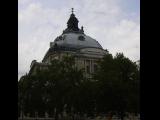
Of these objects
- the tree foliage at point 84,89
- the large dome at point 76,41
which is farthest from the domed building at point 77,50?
the tree foliage at point 84,89

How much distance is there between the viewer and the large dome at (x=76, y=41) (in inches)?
4358

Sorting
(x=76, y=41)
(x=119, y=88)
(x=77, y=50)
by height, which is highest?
(x=76, y=41)

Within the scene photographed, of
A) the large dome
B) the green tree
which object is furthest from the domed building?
the green tree

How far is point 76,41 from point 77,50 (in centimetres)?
607

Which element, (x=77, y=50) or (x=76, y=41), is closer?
(x=77, y=50)

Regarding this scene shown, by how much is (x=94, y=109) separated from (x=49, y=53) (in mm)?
51333

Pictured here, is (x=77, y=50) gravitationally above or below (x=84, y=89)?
above

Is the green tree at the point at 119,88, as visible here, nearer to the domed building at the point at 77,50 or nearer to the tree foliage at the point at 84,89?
the tree foliage at the point at 84,89

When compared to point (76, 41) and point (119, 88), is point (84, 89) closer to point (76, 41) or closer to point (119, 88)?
point (119, 88)

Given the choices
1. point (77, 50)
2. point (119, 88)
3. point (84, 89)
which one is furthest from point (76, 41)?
point (119, 88)

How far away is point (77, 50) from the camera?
108 m

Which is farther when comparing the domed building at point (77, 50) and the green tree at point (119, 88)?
the domed building at point (77, 50)

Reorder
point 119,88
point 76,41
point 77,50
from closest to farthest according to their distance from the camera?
point 119,88, point 77,50, point 76,41
